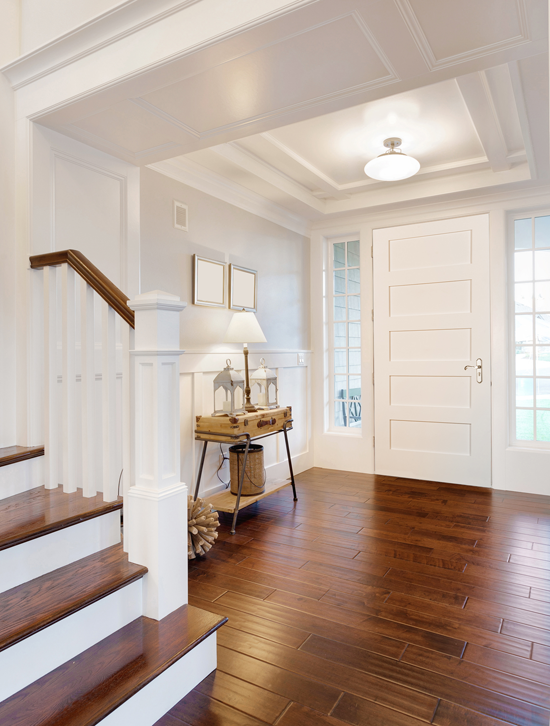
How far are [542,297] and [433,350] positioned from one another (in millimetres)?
969

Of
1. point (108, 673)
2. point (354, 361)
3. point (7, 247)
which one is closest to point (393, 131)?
point (354, 361)

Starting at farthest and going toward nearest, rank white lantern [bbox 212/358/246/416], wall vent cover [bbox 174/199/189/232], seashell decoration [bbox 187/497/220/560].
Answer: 1. white lantern [bbox 212/358/246/416]
2. wall vent cover [bbox 174/199/189/232]
3. seashell decoration [bbox 187/497/220/560]

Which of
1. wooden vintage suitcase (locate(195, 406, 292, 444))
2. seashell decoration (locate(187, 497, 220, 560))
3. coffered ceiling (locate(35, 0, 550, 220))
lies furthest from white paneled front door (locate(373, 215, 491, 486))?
seashell decoration (locate(187, 497, 220, 560))

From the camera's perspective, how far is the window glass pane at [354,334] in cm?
471

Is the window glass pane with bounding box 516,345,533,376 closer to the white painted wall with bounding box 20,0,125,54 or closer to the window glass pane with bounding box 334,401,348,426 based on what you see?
the window glass pane with bounding box 334,401,348,426

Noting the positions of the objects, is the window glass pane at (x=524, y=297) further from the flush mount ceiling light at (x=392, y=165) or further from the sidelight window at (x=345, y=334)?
the flush mount ceiling light at (x=392, y=165)

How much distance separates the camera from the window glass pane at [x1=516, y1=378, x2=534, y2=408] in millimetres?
4000

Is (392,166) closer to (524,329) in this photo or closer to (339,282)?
(339,282)

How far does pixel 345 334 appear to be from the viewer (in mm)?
4789

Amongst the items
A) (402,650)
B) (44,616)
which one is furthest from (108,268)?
(402,650)

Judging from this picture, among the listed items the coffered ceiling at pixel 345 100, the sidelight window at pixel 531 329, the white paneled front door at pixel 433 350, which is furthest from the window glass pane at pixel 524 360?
the coffered ceiling at pixel 345 100

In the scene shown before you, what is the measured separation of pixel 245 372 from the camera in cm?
354

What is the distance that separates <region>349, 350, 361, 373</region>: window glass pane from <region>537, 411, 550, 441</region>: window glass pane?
1612 millimetres

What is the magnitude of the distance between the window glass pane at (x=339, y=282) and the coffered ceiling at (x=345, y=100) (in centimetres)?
114
